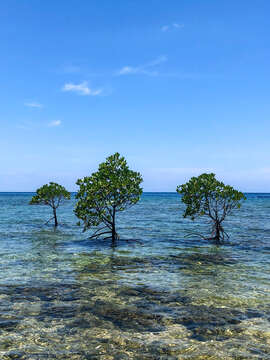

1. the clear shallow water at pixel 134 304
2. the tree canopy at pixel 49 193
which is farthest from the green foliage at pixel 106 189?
the tree canopy at pixel 49 193

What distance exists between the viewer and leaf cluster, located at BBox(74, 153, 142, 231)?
111 feet

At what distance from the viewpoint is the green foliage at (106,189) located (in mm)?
33719

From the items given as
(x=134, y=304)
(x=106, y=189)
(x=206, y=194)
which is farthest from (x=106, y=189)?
(x=134, y=304)

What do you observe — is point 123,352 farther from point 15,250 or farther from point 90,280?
point 15,250

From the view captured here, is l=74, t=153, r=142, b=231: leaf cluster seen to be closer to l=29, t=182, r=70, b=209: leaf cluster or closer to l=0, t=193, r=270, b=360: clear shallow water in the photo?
l=0, t=193, r=270, b=360: clear shallow water

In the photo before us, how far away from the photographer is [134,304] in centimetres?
1603

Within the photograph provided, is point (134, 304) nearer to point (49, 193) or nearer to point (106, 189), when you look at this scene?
point (106, 189)

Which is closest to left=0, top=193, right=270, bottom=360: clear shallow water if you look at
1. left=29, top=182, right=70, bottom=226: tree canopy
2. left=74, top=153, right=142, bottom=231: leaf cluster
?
left=74, top=153, right=142, bottom=231: leaf cluster

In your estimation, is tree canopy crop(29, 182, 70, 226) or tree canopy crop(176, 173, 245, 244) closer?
tree canopy crop(176, 173, 245, 244)

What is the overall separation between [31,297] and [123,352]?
7820 millimetres

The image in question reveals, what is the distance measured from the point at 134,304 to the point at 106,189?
1878 cm

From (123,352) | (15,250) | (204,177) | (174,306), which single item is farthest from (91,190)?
(123,352)

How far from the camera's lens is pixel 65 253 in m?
30.4

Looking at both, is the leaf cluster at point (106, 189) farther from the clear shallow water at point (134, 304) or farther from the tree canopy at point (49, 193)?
the tree canopy at point (49, 193)
